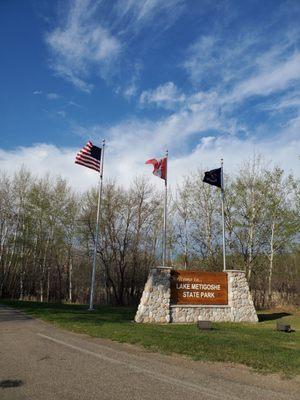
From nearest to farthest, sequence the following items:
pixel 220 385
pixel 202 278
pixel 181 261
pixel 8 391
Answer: pixel 8 391 → pixel 220 385 → pixel 202 278 → pixel 181 261

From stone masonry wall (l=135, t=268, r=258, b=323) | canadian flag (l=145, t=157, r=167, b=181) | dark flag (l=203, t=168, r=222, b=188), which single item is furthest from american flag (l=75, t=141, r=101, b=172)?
stone masonry wall (l=135, t=268, r=258, b=323)

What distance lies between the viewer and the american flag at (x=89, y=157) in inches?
869

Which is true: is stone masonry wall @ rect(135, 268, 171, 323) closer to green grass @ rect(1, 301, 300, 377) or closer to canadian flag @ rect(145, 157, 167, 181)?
green grass @ rect(1, 301, 300, 377)

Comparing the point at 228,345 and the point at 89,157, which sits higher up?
the point at 89,157

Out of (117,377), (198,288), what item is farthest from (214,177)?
(117,377)

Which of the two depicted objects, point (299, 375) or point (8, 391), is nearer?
point (8, 391)

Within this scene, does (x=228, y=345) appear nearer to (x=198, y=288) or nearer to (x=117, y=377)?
(x=117, y=377)

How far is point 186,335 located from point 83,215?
89.4 feet

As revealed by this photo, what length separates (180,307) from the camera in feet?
53.5

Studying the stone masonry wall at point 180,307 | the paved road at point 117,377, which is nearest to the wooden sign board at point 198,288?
the stone masonry wall at point 180,307

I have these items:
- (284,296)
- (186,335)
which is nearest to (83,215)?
(284,296)

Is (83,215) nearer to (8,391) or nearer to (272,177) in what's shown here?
(272,177)

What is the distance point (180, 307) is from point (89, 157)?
10.6 m

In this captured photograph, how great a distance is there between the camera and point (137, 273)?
38.4m
